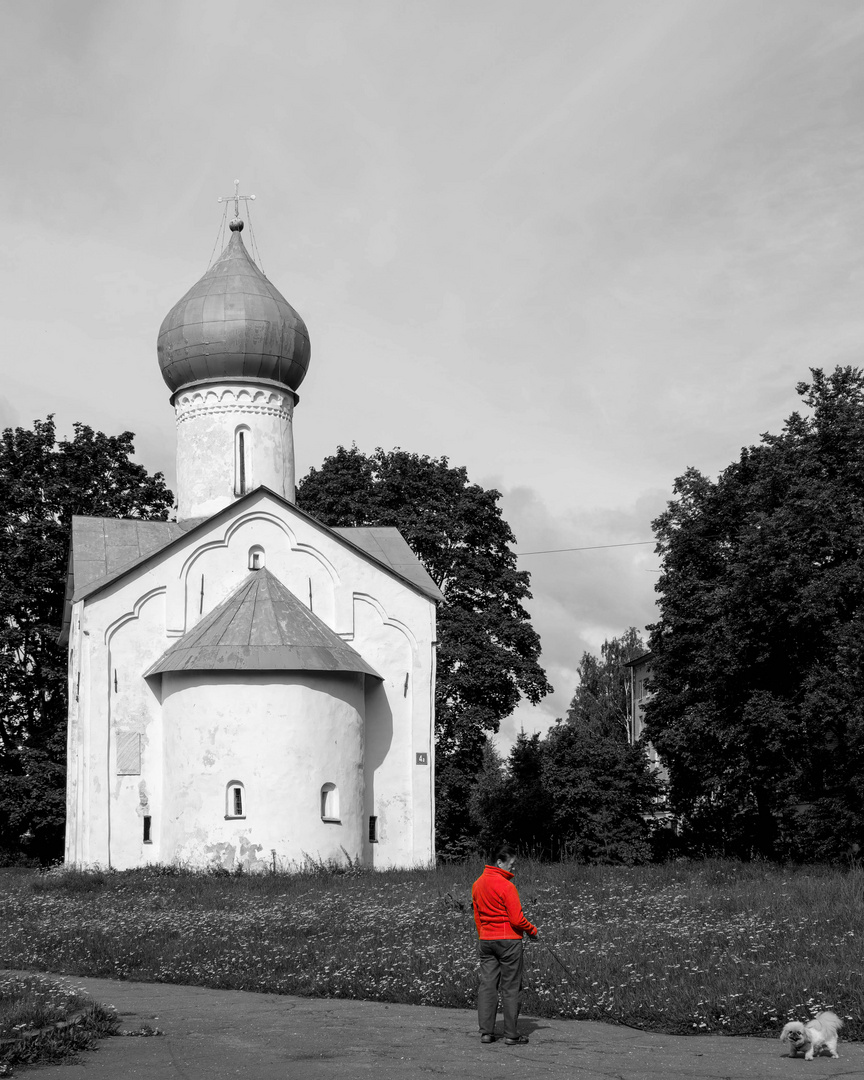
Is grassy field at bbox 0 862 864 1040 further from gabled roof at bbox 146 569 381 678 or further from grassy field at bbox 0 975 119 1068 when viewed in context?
gabled roof at bbox 146 569 381 678

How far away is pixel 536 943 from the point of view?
A: 468 inches

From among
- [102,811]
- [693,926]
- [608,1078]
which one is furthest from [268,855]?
[608,1078]

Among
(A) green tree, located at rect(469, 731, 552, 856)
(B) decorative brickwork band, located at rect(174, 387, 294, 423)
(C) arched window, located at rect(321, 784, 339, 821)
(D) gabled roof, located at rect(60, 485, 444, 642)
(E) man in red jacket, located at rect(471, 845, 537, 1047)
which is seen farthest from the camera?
(A) green tree, located at rect(469, 731, 552, 856)

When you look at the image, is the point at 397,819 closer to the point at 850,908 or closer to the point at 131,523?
the point at 131,523

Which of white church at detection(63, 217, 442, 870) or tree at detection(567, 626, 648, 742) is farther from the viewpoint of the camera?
tree at detection(567, 626, 648, 742)

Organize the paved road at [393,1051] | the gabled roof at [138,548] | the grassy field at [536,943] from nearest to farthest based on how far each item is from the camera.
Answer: the paved road at [393,1051], the grassy field at [536,943], the gabled roof at [138,548]

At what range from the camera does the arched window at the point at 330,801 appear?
874 inches

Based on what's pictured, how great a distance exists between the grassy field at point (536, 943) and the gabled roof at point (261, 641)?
13.5ft

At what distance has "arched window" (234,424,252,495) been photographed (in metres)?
27.7

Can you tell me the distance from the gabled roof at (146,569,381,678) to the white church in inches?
1.6

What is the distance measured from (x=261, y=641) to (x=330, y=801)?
9.94 feet

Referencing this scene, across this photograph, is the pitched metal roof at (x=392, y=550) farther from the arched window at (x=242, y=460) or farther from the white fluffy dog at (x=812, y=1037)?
the white fluffy dog at (x=812, y=1037)

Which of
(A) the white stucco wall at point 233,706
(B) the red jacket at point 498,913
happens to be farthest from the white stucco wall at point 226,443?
(B) the red jacket at point 498,913

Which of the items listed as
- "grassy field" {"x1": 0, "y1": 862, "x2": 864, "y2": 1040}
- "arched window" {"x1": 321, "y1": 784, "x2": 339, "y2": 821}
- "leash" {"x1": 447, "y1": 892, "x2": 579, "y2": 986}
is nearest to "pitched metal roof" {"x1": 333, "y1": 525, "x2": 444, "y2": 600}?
"arched window" {"x1": 321, "y1": 784, "x2": 339, "y2": 821}
